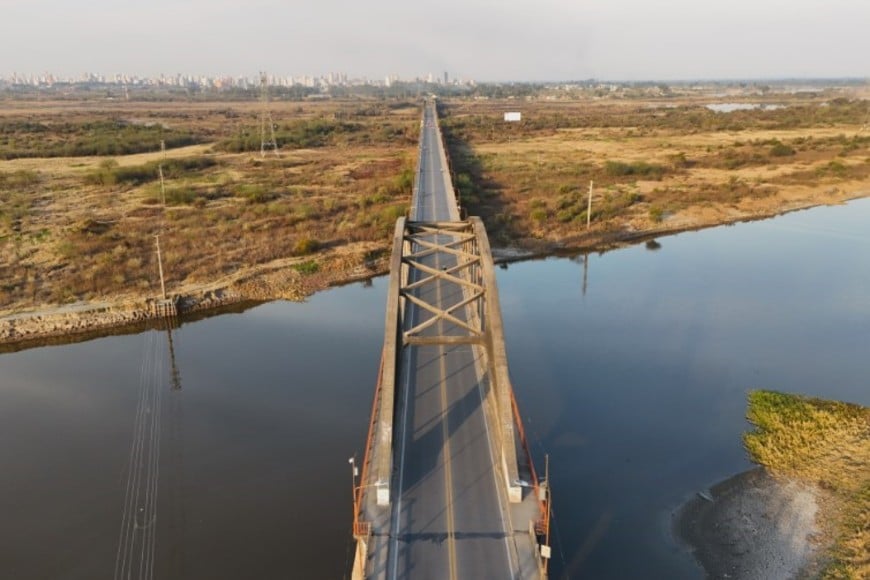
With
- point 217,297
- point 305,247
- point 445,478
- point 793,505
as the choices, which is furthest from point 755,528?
point 305,247

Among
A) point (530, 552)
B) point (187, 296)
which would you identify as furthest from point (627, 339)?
point (187, 296)

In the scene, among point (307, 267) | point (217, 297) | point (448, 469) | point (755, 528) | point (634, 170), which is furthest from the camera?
point (634, 170)

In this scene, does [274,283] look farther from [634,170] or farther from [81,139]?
[81,139]

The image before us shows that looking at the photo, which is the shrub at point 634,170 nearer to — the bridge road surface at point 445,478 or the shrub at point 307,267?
the shrub at point 307,267

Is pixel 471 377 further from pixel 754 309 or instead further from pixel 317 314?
pixel 754 309

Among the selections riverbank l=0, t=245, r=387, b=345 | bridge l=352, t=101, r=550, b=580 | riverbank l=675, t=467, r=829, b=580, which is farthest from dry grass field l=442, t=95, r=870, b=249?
riverbank l=675, t=467, r=829, b=580

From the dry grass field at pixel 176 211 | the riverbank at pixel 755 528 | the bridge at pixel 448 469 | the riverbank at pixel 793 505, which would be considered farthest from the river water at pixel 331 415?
the dry grass field at pixel 176 211
